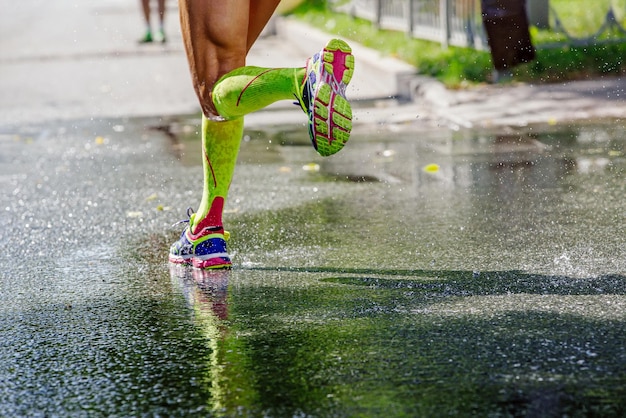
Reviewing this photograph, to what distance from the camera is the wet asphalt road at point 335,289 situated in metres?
2.88

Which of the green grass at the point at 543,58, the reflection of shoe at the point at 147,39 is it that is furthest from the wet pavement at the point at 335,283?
the reflection of shoe at the point at 147,39

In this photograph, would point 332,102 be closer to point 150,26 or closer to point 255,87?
point 255,87

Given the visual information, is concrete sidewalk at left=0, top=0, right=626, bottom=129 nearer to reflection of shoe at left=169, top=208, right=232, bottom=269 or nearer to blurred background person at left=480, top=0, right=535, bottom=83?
blurred background person at left=480, top=0, right=535, bottom=83

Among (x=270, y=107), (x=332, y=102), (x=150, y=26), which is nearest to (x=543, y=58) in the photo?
(x=270, y=107)

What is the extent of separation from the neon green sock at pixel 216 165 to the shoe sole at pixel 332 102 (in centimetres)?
80

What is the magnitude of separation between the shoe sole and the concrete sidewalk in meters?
4.72

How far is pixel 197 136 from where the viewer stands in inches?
351

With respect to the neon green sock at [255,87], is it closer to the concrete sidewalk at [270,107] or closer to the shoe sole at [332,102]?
the shoe sole at [332,102]

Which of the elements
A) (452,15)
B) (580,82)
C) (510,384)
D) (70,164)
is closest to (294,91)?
(510,384)

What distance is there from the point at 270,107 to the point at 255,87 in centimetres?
676

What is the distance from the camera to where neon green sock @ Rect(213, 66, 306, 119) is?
12.7ft

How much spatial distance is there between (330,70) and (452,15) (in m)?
8.01

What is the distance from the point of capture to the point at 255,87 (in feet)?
12.9

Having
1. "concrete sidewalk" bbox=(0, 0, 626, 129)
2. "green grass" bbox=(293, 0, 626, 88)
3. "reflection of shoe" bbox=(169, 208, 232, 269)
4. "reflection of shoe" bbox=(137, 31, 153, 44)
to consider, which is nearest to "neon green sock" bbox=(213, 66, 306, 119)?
"reflection of shoe" bbox=(169, 208, 232, 269)
